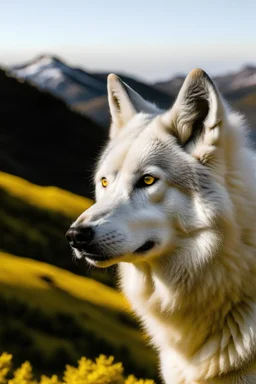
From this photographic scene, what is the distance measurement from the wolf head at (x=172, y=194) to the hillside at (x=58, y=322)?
8.27 ft

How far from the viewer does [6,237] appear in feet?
25.0

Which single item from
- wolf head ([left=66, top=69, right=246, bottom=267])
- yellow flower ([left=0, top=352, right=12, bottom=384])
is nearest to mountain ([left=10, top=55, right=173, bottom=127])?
yellow flower ([left=0, top=352, right=12, bottom=384])

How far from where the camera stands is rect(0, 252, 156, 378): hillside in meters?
6.79

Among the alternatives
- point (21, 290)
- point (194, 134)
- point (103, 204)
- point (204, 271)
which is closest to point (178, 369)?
point (204, 271)

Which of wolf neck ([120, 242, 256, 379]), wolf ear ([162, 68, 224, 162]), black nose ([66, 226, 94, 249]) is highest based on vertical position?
wolf ear ([162, 68, 224, 162])

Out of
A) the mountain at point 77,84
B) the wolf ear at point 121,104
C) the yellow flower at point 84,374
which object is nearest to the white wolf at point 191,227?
the wolf ear at point 121,104

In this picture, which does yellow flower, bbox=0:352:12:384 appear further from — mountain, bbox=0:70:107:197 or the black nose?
mountain, bbox=0:70:107:197

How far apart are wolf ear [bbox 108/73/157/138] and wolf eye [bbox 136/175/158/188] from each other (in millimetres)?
841

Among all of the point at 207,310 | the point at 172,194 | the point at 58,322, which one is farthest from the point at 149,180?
the point at 58,322

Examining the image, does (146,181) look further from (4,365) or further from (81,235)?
(4,365)

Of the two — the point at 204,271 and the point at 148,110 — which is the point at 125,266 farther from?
the point at 148,110

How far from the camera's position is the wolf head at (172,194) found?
439 cm

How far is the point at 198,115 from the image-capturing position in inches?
181

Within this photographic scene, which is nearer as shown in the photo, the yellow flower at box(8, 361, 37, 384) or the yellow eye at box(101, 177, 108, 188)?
the yellow eye at box(101, 177, 108, 188)
